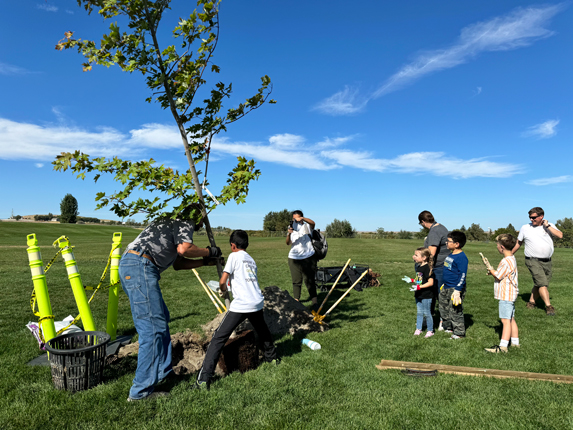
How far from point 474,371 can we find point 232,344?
319cm

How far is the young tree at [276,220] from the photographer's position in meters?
85.0

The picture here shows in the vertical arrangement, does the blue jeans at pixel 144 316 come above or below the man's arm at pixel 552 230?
below

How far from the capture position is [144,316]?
3947 mm

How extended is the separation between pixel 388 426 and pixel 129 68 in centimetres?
499

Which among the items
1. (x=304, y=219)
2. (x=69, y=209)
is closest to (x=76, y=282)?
(x=304, y=219)

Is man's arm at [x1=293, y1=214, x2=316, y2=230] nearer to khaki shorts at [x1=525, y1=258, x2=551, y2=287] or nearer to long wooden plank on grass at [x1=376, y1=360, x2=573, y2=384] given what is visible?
long wooden plank on grass at [x1=376, y1=360, x2=573, y2=384]

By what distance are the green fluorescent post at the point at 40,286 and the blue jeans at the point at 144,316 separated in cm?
128

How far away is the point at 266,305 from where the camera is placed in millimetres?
6930

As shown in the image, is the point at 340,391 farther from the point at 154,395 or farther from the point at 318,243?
the point at 318,243

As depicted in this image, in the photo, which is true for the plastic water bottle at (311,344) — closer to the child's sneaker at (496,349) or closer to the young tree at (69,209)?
the child's sneaker at (496,349)

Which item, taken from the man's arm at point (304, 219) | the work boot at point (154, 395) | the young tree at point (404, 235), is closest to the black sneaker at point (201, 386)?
the work boot at point (154, 395)

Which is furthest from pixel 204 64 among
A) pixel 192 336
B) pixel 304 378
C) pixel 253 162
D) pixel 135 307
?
pixel 304 378

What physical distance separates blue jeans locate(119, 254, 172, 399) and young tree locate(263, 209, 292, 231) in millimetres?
77453

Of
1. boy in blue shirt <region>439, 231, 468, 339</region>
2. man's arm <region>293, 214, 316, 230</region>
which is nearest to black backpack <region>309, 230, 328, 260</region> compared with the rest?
man's arm <region>293, 214, 316, 230</region>
